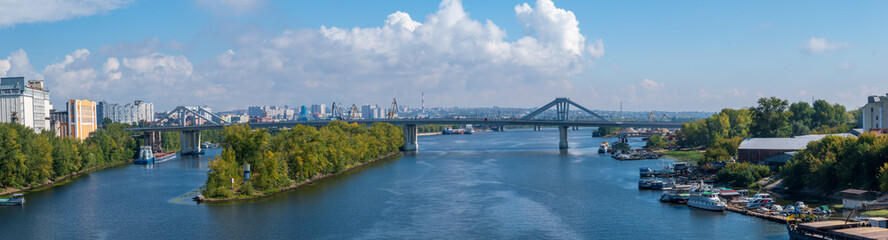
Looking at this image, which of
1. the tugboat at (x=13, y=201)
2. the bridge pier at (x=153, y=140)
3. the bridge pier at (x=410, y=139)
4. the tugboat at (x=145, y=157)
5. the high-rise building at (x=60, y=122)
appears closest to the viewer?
the tugboat at (x=13, y=201)

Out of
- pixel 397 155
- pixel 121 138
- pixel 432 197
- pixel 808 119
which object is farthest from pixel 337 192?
pixel 808 119

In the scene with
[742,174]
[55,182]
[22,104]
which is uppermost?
[22,104]

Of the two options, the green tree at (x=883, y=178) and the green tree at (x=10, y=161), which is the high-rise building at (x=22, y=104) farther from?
the green tree at (x=883, y=178)

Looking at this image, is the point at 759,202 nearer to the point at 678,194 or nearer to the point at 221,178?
the point at 678,194

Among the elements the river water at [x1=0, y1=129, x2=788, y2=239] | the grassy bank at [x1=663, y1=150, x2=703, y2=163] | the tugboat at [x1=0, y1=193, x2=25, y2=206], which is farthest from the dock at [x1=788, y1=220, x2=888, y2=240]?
the grassy bank at [x1=663, y1=150, x2=703, y2=163]

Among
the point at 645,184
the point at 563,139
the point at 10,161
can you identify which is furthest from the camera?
the point at 563,139

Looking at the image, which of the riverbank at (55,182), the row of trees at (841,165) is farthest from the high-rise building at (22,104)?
the row of trees at (841,165)

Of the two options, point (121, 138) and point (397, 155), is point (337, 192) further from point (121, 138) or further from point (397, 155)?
point (121, 138)

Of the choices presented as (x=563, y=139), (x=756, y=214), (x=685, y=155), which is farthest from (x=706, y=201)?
(x=563, y=139)
